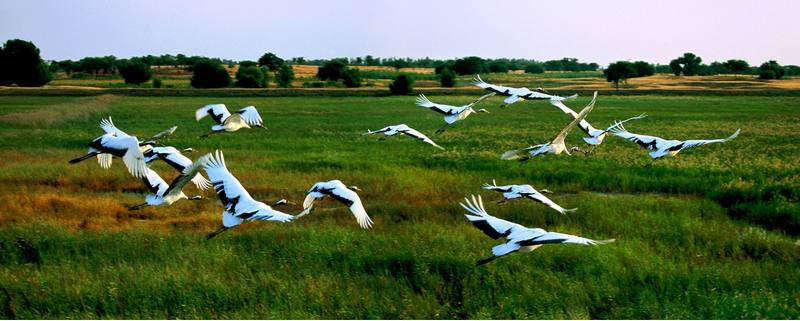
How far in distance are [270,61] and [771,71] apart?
245 ft

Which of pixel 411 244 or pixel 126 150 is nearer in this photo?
pixel 126 150

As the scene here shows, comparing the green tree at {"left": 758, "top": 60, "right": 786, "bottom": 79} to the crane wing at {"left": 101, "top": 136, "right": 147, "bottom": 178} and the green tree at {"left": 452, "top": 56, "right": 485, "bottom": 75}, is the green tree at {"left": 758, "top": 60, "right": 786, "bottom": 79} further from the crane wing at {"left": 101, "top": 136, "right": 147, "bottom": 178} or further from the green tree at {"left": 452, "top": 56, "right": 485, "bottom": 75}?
the crane wing at {"left": 101, "top": 136, "right": 147, "bottom": 178}

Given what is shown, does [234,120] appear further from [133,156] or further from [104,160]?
[133,156]

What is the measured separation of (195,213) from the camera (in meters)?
15.9

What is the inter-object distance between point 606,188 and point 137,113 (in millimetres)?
35504

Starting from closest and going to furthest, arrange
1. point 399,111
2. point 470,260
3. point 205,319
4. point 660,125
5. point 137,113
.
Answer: point 205,319 < point 470,260 < point 660,125 < point 137,113 < point 399,111

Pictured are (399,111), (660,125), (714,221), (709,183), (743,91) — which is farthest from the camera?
(743,91)

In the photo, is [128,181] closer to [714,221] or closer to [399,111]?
[714,221]

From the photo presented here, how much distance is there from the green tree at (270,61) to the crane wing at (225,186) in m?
114

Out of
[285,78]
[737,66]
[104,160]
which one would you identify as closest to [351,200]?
[104,160]

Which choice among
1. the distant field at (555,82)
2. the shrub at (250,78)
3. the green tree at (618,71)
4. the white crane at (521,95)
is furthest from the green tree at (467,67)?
the white crane at (521,95)

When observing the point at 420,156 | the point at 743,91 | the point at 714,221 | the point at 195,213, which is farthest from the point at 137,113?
the point at 743,91

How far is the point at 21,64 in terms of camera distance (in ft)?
286

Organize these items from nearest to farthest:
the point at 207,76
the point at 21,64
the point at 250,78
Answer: the point at 21,64
the point at 207,76
the point at 250,78
